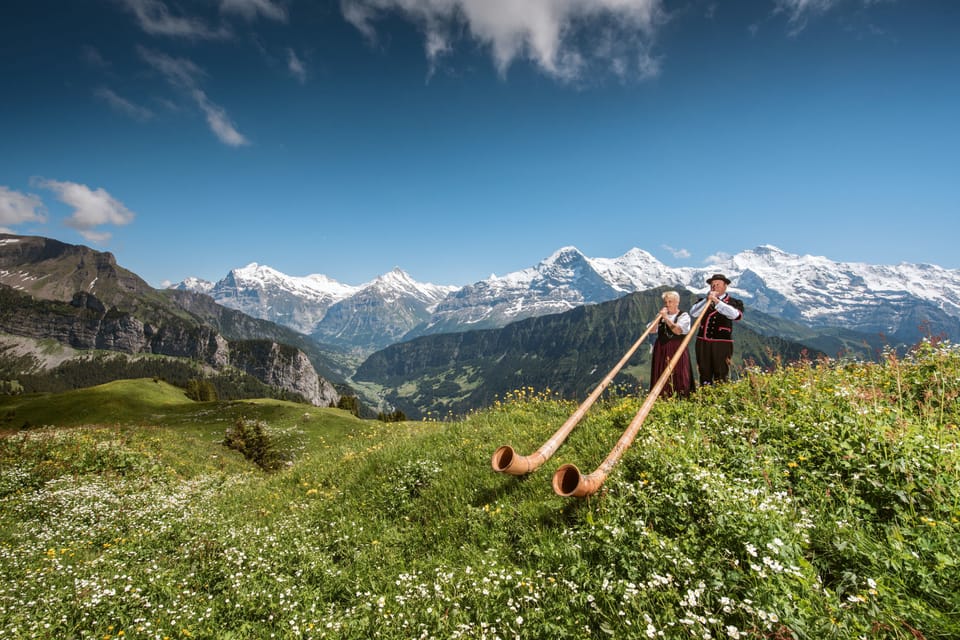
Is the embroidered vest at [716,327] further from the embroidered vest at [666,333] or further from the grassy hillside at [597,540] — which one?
the grassy hillside at [597,540]

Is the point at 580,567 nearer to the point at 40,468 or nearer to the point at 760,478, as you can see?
the point at 760,478

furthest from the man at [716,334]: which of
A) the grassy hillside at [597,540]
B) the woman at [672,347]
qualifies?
the grassy hillside at [597,540]

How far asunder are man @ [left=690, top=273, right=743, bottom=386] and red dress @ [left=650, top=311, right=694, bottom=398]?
46 centimetres

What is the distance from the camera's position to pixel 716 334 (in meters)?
11.0

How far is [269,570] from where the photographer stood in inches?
260

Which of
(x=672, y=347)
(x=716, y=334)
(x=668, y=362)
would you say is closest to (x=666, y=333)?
(x=672, y=347)

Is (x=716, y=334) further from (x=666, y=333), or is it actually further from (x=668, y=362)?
(x=668, y=362)

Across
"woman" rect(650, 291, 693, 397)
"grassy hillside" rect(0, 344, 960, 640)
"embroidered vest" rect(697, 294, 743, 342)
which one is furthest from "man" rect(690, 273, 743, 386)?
"grassy hillside" rect(0, 344, 960, 640)

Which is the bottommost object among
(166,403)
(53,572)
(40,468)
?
(166,403)

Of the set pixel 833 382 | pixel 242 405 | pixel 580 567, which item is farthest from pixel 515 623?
pixel 242 405

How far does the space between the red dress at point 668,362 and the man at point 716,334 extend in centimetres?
46

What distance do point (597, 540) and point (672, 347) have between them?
307 inches

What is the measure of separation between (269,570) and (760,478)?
25.7ft

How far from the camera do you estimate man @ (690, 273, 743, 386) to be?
35.0 feet
